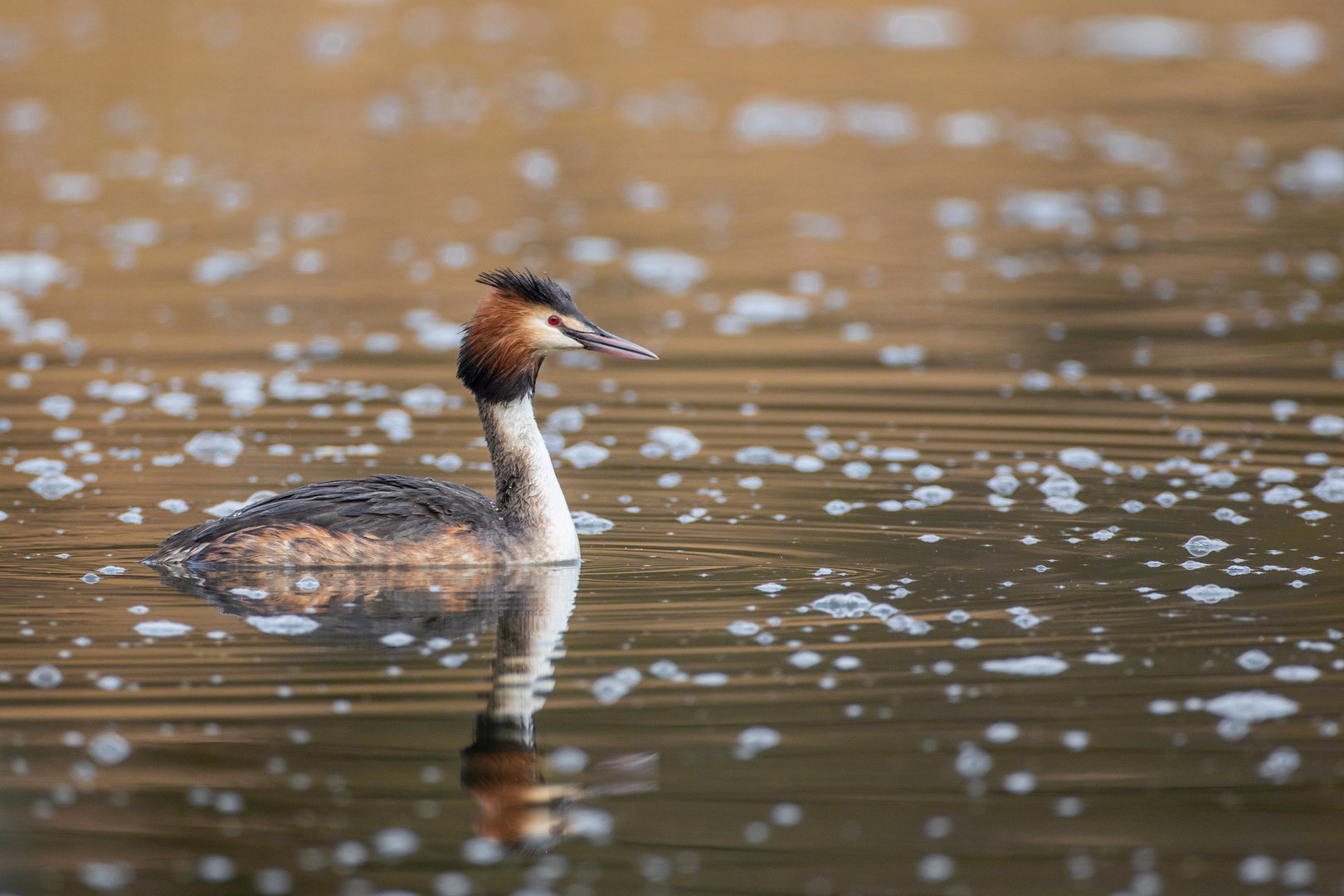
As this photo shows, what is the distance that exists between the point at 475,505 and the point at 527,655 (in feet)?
5.37

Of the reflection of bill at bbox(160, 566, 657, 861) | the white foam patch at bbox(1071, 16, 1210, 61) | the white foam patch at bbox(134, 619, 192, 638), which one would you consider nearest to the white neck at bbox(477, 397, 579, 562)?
the reflection of bill at bbox(160, 566, 657, 861)

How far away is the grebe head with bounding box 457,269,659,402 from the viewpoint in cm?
829

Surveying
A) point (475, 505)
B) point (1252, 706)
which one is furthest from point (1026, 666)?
point (475, 505)

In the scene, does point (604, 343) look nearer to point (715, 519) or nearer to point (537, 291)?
point (537, 291)

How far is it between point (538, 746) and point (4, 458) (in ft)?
18.7

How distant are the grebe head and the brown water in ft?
3.30

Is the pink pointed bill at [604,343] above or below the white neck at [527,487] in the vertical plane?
above

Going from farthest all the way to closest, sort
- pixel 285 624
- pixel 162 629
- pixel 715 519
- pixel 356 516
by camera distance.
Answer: pixel 715 519, pixel 356 516, pixel 285 624, pixel 162 629

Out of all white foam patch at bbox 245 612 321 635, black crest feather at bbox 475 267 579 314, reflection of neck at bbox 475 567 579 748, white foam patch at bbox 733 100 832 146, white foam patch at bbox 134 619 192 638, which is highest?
white foam patch at bbox 733 100 832 146

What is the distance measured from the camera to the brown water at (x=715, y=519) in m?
5.26

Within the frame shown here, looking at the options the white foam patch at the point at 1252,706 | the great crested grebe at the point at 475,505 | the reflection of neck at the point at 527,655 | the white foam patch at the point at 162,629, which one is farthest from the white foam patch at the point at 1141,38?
the white foam patch at the point at 162,629

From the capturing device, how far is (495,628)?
719cm

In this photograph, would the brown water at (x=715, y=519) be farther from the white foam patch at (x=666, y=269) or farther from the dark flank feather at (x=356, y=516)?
the dark flank feather at (x=356, y=516)

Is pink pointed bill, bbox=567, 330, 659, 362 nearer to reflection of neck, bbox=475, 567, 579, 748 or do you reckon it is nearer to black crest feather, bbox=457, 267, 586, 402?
black crest feather, bbox=457, 267, 586, 402
